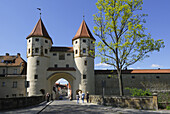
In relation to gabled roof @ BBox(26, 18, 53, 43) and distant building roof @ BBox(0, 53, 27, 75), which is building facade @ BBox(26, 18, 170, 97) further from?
distant building roof @ BBox(0, 53, 27, 75)

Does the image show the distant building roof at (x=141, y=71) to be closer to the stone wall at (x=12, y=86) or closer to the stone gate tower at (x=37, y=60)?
the stone gate tower at (x=37, y=60)

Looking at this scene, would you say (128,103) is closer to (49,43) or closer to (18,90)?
(49,43)

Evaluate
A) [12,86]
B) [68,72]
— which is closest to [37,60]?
[68,72]

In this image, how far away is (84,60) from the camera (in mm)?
34500

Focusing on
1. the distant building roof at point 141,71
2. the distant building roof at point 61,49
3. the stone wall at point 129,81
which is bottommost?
the stone wall at point 129,81

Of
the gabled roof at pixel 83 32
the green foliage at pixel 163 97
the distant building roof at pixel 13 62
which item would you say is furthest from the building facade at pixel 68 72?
the green foliage at pixel 163 97

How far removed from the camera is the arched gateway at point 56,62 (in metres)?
33.3

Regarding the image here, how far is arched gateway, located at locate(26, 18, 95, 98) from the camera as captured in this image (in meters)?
33.3

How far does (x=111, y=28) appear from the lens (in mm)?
20281

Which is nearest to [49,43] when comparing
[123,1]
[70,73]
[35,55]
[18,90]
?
[35,55]

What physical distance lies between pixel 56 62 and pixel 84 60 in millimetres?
6084

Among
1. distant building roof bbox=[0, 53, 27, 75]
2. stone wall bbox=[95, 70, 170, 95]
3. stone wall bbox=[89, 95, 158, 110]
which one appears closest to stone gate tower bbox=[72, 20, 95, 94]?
stone wall bbox=[95, 70, 170, 95]

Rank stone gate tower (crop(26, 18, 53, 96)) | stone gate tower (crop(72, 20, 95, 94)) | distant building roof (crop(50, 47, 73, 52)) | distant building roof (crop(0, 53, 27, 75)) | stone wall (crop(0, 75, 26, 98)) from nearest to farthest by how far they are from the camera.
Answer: stone gate tower (crop(26, 18, 53, 96)) < stone gate tower (crop(72, 20, 95, 94)) < distant building roof (crop(50, 47, 73, 52)) < stone wall (crop(0, 75, 26, 98)) < distant building roof (crop(0, 53, 27, 75))

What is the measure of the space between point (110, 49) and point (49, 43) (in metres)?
19.3
